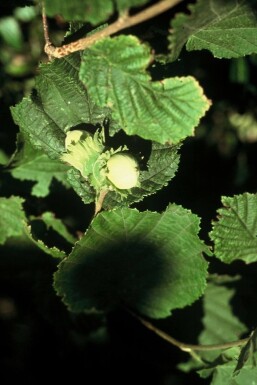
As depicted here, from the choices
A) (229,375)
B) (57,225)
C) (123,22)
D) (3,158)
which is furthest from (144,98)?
(229,375)

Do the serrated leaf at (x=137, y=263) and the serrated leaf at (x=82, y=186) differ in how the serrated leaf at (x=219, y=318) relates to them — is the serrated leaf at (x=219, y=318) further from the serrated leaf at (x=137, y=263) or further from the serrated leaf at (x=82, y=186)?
the serrated leaf at (x=82, y=186)

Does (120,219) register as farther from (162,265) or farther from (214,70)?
(214,70)

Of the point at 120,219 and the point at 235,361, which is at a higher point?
the point at 120,219

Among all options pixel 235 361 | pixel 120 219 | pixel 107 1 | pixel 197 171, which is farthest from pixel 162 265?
pixel 197 171

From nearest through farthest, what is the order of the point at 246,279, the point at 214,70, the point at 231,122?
the point at 246,279, the point at 214,70, the point at 231,122

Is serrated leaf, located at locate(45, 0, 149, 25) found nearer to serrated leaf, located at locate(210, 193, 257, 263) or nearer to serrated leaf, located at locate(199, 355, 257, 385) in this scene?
serrated leaf, located at locate(210, 193, 257, 263)

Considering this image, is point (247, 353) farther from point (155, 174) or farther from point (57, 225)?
point (57, 225)
